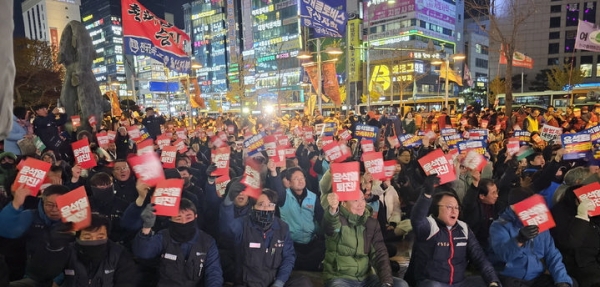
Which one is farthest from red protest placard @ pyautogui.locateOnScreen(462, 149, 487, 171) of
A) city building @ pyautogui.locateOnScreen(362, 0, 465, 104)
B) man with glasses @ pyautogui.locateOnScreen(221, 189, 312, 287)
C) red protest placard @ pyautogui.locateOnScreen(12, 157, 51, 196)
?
city building @ pyautogui.locateOnScreen(362, 0, 465, 104)

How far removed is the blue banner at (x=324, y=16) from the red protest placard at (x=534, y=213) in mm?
8794

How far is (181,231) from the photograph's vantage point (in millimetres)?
3592

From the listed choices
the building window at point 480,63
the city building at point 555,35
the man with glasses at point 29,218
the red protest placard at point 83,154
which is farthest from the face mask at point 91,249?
the building window at point 480,63

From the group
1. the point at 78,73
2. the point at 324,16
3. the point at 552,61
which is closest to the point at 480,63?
the point at 552,61

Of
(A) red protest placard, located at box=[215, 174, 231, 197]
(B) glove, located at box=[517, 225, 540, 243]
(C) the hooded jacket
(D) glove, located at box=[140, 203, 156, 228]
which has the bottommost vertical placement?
(C) the hooded jacket

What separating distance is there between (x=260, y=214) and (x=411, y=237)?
292 cm

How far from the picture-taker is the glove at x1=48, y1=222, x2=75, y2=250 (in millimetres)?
3133

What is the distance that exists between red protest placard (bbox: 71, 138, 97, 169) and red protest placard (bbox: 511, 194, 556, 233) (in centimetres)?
592

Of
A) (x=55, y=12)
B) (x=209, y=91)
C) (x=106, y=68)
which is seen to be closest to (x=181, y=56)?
(x=209, y=91)

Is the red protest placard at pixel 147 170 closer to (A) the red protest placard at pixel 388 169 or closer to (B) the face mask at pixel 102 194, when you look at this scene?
(B) the face mask at pixel 102 194

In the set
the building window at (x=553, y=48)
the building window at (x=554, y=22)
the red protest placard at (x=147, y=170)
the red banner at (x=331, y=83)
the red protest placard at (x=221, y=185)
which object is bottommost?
the red protest placard at (x=221, y=185)

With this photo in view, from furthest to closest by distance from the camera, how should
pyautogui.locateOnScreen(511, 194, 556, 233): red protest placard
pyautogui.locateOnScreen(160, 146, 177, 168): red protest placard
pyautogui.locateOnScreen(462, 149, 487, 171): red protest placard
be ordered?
pyautogui.locateOnScreen(160, 146, 177, 168): red protest placard → pyautogui.locateOnScreen(462, 149, 487, 171): red protest placard → pyautogui.locateOnScreen(511, 194, 556, 233): red protest placard

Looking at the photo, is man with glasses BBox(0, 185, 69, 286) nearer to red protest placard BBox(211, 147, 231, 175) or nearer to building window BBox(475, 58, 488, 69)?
red protest placard BBox(211, 147, 231, 175)

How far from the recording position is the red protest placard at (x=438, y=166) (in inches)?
165
